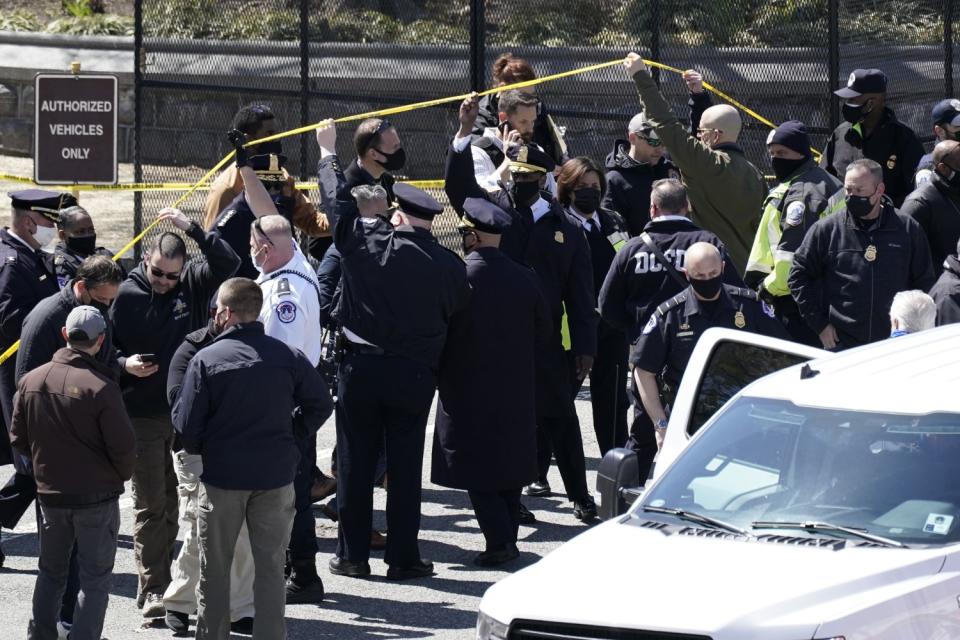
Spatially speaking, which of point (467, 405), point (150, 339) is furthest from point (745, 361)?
point (150, 339)

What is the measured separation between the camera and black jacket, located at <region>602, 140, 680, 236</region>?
1102 cm

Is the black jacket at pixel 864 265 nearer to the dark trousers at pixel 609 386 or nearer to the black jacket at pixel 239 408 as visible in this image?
the dark trousers at pixel 609 386

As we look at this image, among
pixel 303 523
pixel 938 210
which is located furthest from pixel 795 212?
pixel 303 523

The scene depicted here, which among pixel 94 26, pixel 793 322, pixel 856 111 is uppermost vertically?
pixel 94 26

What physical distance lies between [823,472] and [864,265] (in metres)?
Result: 4.01

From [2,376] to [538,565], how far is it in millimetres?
4467

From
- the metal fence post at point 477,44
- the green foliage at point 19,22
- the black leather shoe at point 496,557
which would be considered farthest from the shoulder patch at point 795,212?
the green foliage at point 19,22

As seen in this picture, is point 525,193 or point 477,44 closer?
point 525,193

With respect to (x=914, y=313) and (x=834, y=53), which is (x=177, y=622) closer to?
(x=914, y=313)

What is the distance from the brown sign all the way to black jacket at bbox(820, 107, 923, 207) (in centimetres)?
609

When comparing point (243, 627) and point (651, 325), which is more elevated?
point (651, 325)

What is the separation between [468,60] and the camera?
14422 millimetres

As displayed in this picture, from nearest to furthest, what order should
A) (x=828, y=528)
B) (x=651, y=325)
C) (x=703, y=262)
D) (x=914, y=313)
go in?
(x=828, y=528) < (x=914, y=313) < (x=703, y=262) < (x=651, y=325)

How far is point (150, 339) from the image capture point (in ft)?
26.6
